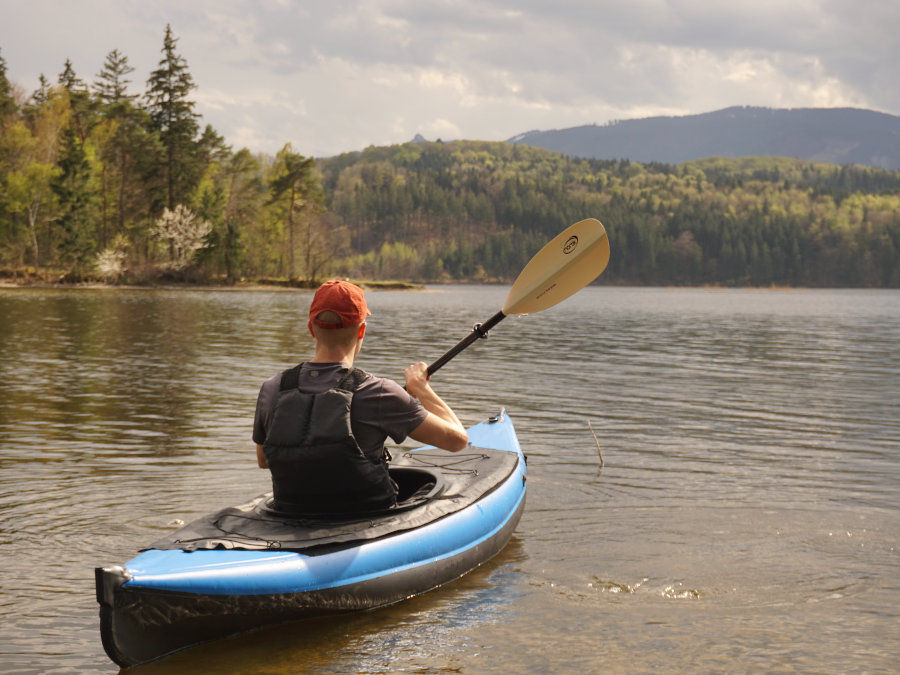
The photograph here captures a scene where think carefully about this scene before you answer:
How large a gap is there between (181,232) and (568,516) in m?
63.4

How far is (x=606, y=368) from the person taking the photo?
70.7ft

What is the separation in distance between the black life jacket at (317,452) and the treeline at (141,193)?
5766 cm

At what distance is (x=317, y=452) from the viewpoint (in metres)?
5.11

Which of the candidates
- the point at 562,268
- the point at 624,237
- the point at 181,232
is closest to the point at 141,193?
the point at 181,232

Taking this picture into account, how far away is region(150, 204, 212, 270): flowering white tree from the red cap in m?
64.2

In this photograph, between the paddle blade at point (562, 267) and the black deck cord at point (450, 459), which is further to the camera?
the paddle blade at point (562, 267)

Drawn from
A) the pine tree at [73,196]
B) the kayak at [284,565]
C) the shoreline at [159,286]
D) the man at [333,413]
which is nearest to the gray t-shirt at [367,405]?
the man at [333,413]

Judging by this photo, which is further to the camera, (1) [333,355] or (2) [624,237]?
(2) [624,237]

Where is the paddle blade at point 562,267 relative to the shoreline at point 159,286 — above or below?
above

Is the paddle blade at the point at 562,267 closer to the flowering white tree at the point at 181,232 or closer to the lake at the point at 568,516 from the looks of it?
the lake at the point at 568,516

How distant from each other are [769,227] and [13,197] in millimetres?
156030

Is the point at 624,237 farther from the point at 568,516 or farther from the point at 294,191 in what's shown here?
the point at 568,516

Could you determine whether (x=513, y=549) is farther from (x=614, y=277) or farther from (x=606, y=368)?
(x=614, y=277)

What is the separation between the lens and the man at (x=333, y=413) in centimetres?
502
